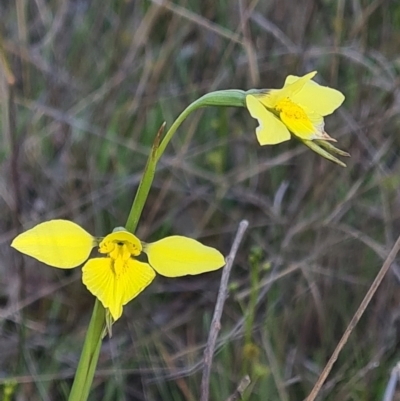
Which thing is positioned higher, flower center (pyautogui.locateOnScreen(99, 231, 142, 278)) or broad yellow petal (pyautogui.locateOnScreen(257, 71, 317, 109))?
broad yellow petal (pyautogui.locateOnScreen(257, 71, 317, 109))

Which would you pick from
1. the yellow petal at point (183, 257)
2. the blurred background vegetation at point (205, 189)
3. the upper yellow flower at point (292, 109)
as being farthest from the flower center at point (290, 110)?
the blurred background vegetation at point (205, 189)

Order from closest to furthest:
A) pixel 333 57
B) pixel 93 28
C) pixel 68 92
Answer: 1. pixel 333 57
2. pixel 68 92
3. pixel 93 28

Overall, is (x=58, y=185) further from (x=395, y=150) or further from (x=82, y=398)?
(x=82, y=398)

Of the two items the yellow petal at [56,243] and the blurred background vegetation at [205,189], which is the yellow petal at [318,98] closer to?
the yellow petal at [56,243]

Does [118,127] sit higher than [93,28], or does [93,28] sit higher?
[93,28]

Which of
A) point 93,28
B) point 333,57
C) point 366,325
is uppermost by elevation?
point 333,57

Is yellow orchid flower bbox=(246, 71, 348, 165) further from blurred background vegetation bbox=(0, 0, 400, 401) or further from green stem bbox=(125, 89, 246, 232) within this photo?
blurred background vegetation bbox=(0, 0, 400, 401)

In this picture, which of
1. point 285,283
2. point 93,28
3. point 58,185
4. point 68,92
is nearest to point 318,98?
point 285,283

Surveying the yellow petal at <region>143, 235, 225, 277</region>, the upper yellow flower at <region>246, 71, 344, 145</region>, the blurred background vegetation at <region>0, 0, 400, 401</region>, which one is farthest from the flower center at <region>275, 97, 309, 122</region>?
the blurred background vegetation at <region>0, 0, 400, 401</region>
